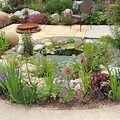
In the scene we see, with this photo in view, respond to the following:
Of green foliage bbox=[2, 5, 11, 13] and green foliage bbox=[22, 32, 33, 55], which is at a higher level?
green foliage bbox=[2, 5, 11, 13]

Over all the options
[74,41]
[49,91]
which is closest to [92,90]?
[49,91]

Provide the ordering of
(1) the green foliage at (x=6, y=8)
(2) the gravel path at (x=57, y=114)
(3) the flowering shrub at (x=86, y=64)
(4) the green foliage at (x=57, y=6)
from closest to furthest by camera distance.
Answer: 1. (2) the gravel path at (x=57, y=114)
2. (3) the flowering shrub at (x=86, y=64)
3. (4) the green foliage at (x=57, y=6)
4. (1) the green foliage at (x=6, y=8)

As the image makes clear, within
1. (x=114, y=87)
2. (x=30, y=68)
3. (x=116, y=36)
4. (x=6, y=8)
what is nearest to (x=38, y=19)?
(x=6, y=8)

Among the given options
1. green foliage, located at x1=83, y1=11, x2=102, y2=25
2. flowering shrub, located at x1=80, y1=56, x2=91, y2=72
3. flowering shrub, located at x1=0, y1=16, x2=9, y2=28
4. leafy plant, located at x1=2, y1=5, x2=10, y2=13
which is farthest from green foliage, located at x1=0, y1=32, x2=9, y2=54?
leafy plant, located at x1=2, y1=5, x2=10, y2=13

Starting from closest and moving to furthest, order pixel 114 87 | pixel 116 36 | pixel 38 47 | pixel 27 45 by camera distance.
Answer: pixel 114 87 → pixel 116 36 → pixel 27 45 → pixel 38 47

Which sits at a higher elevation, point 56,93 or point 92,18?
point 92,18

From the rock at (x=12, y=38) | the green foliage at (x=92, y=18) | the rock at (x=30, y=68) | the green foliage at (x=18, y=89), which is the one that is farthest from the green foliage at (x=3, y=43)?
the green foliage at (x=92, y=18)

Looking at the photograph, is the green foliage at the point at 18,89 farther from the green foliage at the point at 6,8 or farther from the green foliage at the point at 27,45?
the green foliage at the point at 6,8

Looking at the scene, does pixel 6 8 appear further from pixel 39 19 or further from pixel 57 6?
pixel 39 19

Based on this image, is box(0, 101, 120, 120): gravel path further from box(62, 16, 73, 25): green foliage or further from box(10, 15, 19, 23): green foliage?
box(10, 15, 19, 23): green foliage

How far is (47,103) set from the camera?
11.8 feet

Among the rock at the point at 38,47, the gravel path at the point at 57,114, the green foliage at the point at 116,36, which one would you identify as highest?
the green foliage at the point at 116,36

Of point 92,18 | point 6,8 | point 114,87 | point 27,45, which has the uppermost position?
point 6,8

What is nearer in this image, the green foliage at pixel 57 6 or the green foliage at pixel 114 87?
the green foliage at pixel 114 87
